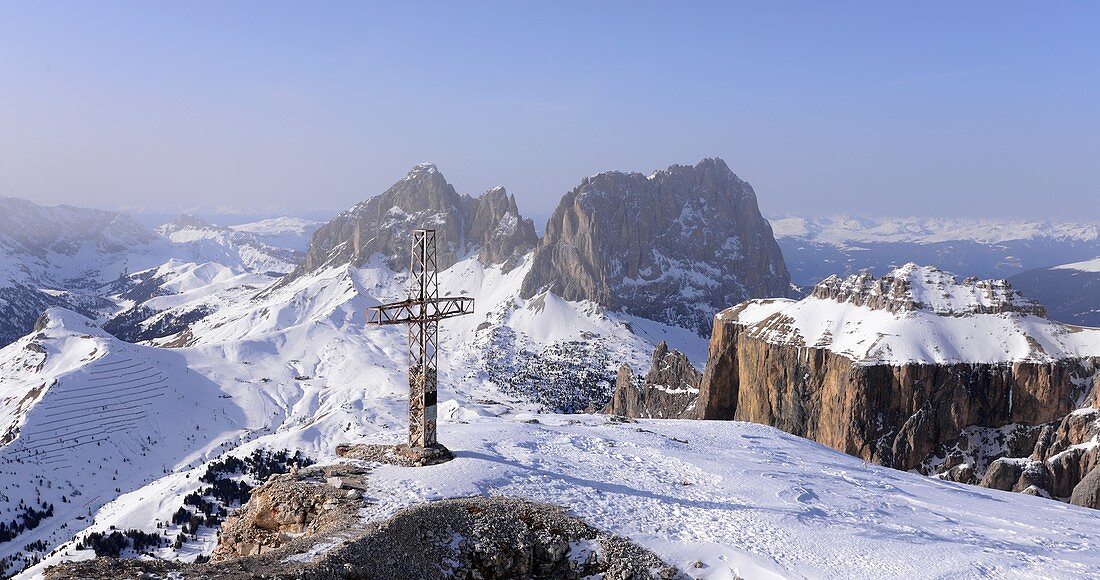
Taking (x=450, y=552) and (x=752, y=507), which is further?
(x=752, y=507)

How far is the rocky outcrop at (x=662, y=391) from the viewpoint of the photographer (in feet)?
485

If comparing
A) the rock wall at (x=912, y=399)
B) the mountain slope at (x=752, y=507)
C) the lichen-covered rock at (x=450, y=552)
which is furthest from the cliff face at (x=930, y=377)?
the lichen-covered rock at (x=450, y=552)

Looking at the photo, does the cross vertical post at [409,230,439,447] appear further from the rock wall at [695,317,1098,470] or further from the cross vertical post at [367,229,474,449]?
the rock wall at [695,317,1098,470]

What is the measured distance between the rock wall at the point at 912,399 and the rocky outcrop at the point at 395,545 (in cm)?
7970

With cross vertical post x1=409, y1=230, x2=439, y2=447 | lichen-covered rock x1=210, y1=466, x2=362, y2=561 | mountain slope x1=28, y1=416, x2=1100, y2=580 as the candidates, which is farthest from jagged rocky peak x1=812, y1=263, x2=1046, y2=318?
lichen-covered rock x1=210, y1=466, x2=362, y2=561

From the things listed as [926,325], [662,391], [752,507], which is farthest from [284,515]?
[662,391]

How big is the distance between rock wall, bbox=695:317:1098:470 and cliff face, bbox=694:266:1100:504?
0.14 metres

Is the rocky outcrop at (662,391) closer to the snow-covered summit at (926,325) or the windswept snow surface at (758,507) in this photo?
the snow-covered summit at (926,325)

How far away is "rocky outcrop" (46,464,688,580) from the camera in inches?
947

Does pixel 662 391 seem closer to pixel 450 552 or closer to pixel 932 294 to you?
pixel 932 294

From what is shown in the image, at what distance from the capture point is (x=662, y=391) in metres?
155

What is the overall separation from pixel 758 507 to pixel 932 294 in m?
85.5

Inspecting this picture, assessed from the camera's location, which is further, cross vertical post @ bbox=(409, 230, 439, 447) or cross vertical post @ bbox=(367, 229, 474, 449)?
cross vertical post @ bbox=(409, 230, 439, 447)

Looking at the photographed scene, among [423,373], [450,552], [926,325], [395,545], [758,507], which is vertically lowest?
[758,507]
